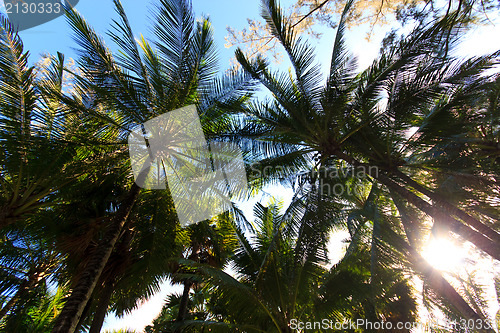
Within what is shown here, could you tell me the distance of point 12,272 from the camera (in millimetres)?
6668

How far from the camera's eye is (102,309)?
5.54m

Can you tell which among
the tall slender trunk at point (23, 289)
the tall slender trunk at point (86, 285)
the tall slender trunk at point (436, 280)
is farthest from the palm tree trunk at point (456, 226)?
the tall slender trunk at point (23, 289)

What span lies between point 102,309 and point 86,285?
177 cm

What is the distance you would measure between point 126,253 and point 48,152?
2623 millimetres

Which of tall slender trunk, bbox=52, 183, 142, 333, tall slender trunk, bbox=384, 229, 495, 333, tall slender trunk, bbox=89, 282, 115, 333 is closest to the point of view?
tall slender trunk, bbox=52, 183, 142, 333

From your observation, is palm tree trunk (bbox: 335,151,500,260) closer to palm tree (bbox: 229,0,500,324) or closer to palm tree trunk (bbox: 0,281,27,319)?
palm tree (bbox: 229,0,500,324)

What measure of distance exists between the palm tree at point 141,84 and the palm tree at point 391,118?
0.81 m

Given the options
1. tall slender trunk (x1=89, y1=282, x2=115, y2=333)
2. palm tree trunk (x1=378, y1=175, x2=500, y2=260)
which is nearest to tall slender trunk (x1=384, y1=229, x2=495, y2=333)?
palm tree trunk (x1=378, y1=175, x2=500, y2=260)

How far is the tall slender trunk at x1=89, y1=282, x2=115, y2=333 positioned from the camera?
5.31 m

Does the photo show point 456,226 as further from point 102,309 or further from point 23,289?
point 23,289

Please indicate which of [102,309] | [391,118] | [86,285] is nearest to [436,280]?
[391,118]

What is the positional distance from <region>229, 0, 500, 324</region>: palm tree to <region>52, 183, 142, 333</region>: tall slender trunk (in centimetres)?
320

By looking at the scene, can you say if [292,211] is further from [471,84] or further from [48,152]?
[48,152]

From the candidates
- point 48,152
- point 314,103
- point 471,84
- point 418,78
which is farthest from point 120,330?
point 471,84
